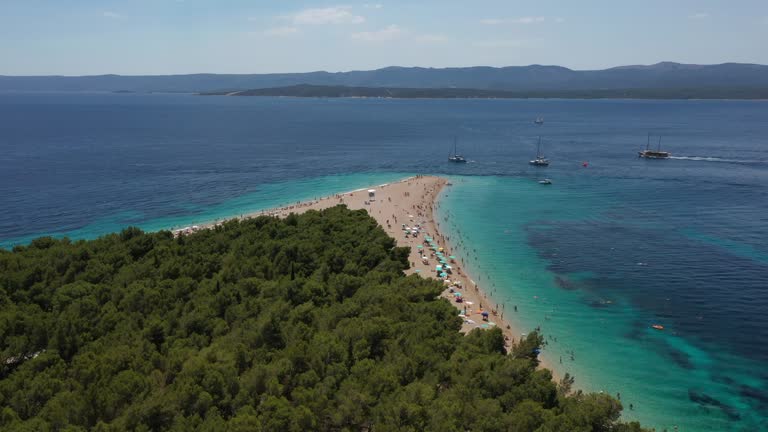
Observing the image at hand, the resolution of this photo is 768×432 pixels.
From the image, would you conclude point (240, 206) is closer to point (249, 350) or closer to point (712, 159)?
point (249, 350)

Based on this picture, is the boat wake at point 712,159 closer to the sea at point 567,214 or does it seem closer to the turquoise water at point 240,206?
the sea at point 567,214

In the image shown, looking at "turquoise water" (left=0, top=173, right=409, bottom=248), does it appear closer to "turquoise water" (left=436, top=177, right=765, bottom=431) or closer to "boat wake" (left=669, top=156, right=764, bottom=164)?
"turquoise water" (left=436, top=177, right=765, bottom=431)

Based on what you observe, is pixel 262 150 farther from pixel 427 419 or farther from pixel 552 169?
pixel 427 419

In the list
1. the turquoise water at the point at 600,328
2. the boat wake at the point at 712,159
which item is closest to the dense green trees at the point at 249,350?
the turquoise water at the point at 600,328

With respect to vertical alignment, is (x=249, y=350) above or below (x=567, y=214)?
above

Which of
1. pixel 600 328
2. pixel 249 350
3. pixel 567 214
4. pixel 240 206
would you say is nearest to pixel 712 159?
pixel 567 214

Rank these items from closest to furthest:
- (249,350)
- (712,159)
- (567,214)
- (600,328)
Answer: (249,350) → (600,328) → (567,214) → (712,159)

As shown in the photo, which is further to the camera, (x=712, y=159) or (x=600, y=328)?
(x=712, y=159)
